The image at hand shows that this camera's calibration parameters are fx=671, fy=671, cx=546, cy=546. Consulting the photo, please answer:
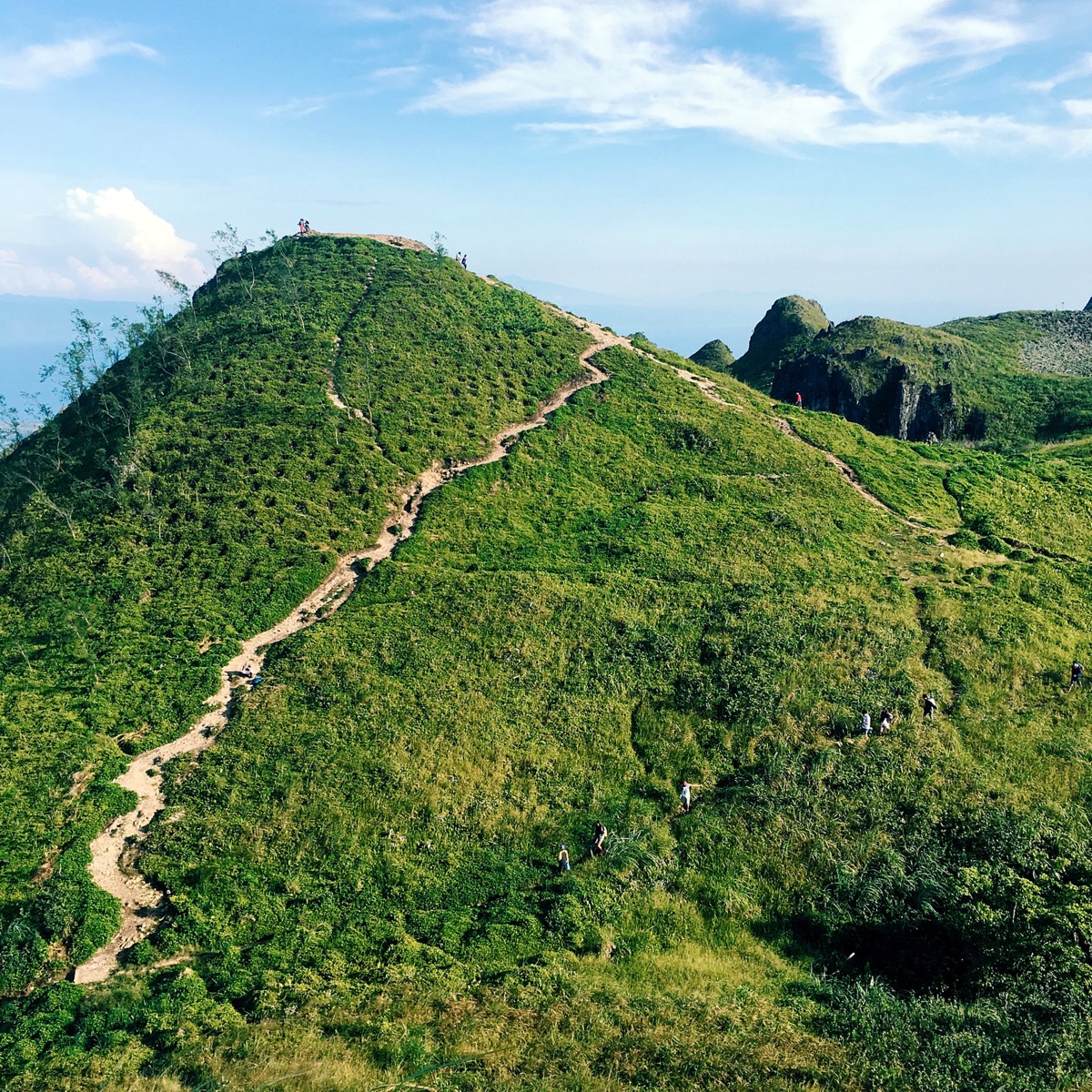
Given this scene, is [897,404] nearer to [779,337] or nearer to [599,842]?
[779,337]

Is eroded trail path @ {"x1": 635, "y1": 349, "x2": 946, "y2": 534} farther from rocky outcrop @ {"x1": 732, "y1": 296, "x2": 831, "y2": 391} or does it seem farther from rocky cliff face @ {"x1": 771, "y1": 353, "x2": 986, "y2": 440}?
rocky outcrop @ {"x1": 732, "y1": 296, "x2": 831, "y2": 391}

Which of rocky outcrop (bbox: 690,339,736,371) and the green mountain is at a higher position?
rocky outcrop (bbox: 690,339,736,371)

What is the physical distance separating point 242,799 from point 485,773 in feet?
33.2

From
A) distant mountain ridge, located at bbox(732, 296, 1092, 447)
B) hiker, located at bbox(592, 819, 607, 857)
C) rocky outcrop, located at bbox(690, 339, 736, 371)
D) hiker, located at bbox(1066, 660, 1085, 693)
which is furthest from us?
rocky outcrop, located at bbox(690, 339, 736, 371)

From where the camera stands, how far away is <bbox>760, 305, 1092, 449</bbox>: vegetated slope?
252 ft

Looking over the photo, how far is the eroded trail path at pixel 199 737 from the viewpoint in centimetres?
2355

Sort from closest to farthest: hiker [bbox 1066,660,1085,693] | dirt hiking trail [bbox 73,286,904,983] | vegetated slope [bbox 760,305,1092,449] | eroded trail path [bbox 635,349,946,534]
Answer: dirt hiking trail [bbox 73,286,904,983]
hiker [bbox 1066,660,1085,693]
eroded trail path [bbox 635,349,946,534]
vegetated slope [bbox 760,305,1092,449]

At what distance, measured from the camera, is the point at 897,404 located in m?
78.2

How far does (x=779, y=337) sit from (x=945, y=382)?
2497 inches

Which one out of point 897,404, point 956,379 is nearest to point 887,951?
point 897,404

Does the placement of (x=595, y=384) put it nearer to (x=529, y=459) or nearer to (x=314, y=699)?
(x=529, y=459)

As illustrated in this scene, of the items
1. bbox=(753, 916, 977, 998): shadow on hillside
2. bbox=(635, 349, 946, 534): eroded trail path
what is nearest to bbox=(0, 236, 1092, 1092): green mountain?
bbox=(753, 916, 977, 998): shadow on hillside

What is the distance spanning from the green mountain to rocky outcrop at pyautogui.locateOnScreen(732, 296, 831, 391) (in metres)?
71.1

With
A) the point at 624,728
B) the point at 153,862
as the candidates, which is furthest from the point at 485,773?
the point at 153,862
